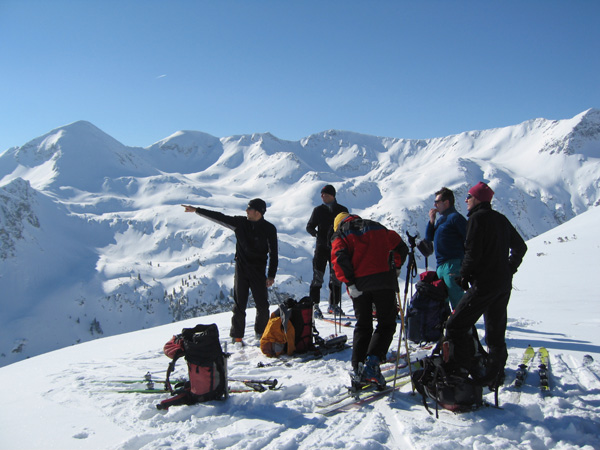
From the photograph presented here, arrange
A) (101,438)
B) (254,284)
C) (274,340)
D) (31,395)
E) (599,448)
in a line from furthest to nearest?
(254,284) < (274,340) < (31,395) < (101,438) < (599,448)

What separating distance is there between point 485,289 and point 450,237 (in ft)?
5.92

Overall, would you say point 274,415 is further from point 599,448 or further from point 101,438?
point 599,448

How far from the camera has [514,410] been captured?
4.32 m

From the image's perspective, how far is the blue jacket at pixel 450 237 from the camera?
6.37 meters

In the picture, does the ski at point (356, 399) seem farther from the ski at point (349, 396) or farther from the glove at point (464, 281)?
the glove at point (464, 281)

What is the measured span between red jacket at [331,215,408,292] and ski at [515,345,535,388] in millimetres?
1743

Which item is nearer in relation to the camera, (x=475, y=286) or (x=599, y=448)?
(x=599, y=448)

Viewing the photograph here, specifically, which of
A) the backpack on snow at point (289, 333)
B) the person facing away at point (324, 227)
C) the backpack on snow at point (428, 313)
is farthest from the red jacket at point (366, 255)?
the person facing away at point (324, 227)

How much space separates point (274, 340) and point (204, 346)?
2205 millimetres

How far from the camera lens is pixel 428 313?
690cm

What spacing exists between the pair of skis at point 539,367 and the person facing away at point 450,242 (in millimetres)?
1184

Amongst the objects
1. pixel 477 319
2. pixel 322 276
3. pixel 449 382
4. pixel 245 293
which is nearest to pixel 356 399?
pixel 449 382

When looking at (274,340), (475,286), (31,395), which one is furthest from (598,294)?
(31,395)

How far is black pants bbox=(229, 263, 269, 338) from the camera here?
7.86 metres
